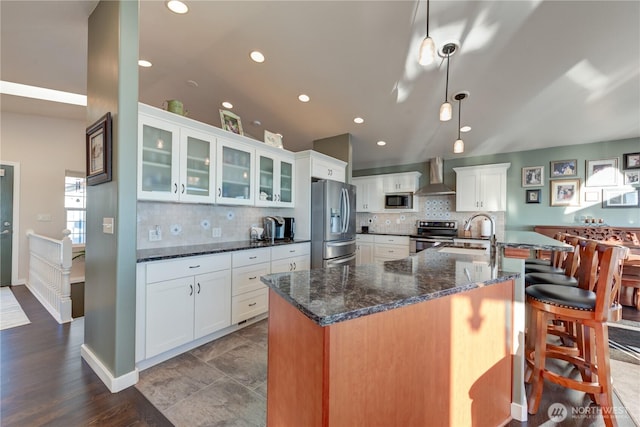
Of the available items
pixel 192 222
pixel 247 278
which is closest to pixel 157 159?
pixel 192 222

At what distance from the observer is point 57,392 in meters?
1.74

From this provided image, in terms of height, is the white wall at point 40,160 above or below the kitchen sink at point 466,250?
above

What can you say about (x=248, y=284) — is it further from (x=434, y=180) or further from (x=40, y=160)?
(x=40, y=160)

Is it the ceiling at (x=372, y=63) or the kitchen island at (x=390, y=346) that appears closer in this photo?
the kitchen island at (x=390, y=346)

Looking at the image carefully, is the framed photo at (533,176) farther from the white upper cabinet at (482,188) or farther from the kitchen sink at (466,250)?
the kitchen sink at (466,250)

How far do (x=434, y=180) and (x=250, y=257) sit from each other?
4.21m

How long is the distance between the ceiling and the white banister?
2.00 metres

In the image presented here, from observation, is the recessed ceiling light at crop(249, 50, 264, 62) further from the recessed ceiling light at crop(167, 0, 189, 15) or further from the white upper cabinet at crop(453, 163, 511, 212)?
the white upper cabinet at crop(453, 163, 511, 212)

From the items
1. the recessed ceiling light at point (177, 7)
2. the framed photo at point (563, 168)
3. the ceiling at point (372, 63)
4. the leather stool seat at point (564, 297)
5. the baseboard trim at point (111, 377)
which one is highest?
the recessed ceiling light at point (177, 7)

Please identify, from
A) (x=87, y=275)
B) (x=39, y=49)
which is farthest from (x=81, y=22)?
(x=87, y=275)

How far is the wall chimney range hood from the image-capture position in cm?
Result: 519

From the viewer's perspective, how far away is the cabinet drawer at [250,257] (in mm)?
2679

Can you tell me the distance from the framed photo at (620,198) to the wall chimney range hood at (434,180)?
219cm

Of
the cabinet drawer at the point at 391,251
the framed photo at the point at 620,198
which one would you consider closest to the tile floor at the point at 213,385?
the cabinet drawer at the point at 391,251
